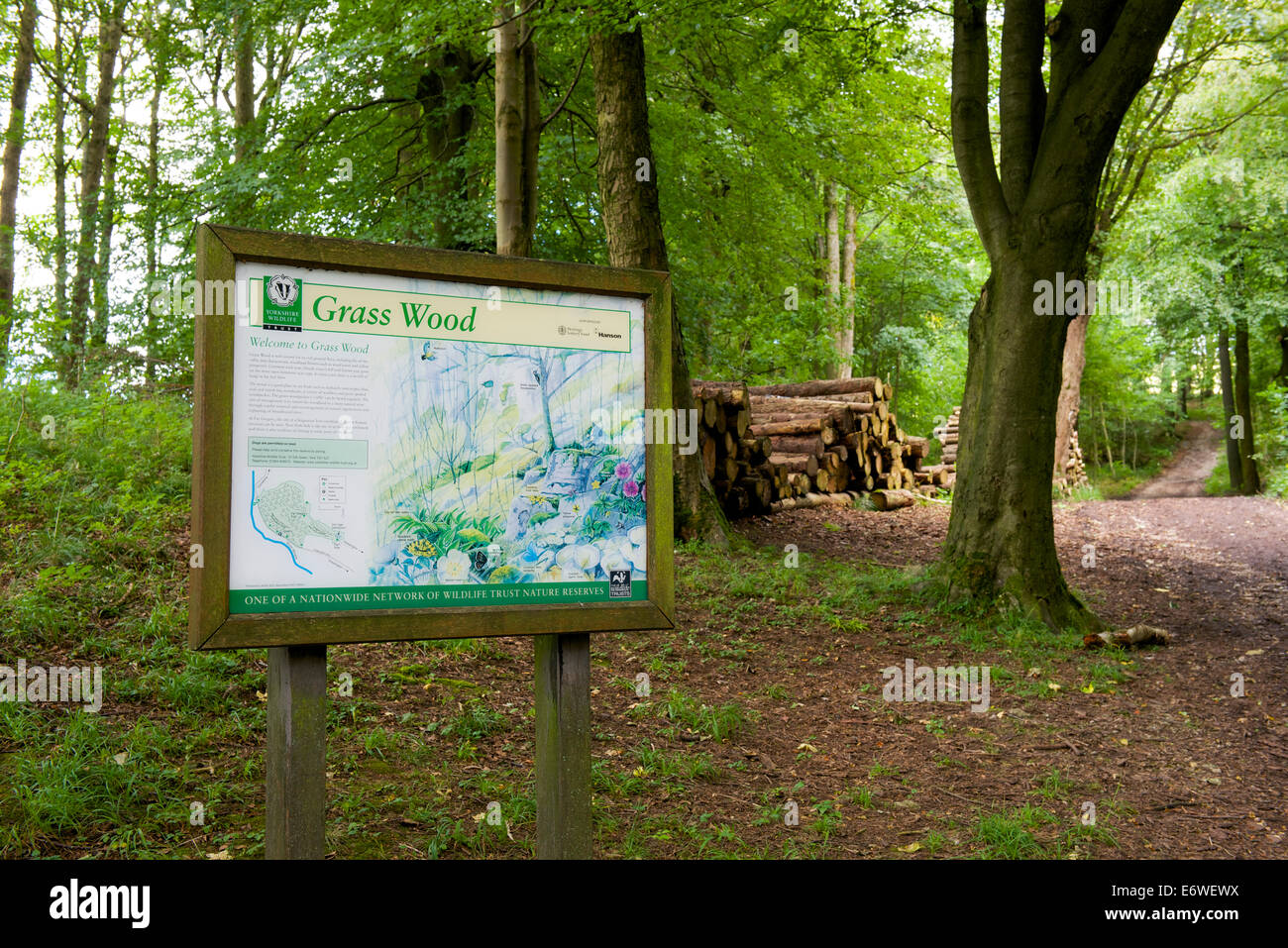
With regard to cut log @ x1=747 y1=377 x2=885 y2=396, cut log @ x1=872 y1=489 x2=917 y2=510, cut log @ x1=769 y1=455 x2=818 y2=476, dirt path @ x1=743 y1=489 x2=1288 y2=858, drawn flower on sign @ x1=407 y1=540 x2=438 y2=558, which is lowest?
dirt path @ x1=743 y1=489 x2=1288 y2=858

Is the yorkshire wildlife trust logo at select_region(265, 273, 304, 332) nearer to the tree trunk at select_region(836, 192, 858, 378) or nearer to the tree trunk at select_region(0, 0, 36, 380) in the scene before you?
the tree trunk at select_region(0, 0, 36, 380)

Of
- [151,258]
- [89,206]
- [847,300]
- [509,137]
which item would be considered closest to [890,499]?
[847,300]

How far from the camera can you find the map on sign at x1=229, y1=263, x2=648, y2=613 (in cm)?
263

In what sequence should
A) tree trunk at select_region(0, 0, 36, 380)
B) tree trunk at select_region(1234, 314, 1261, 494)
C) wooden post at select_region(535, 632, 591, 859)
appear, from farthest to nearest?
tree trunk at select_region(1234, 314, 1261, 494) → tree trunk at select_region(0, 0, 36, 380) → wooden post at select_region(535, 632, 591, 859)

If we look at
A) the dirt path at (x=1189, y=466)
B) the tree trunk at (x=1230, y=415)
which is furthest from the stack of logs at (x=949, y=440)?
the dirt path at (x=1189, y=466)

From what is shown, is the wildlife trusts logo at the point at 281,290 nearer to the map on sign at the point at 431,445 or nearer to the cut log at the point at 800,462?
the map on sign at the point at 431,445

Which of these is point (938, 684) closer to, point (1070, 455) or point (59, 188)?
point (1070, 455)

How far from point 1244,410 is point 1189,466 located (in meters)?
17.2

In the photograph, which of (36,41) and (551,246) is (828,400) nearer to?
(551,246)

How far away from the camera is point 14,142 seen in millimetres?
14531

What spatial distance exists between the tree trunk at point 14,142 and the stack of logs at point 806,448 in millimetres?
8987

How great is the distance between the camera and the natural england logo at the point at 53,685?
4.59 meters

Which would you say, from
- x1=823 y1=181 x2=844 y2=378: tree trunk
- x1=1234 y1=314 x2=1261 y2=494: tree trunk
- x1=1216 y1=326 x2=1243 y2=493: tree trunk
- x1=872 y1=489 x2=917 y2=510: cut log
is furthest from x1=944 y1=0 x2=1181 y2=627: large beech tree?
x1=1216 y1=326 x2=1243 y2=493: tree trunk
